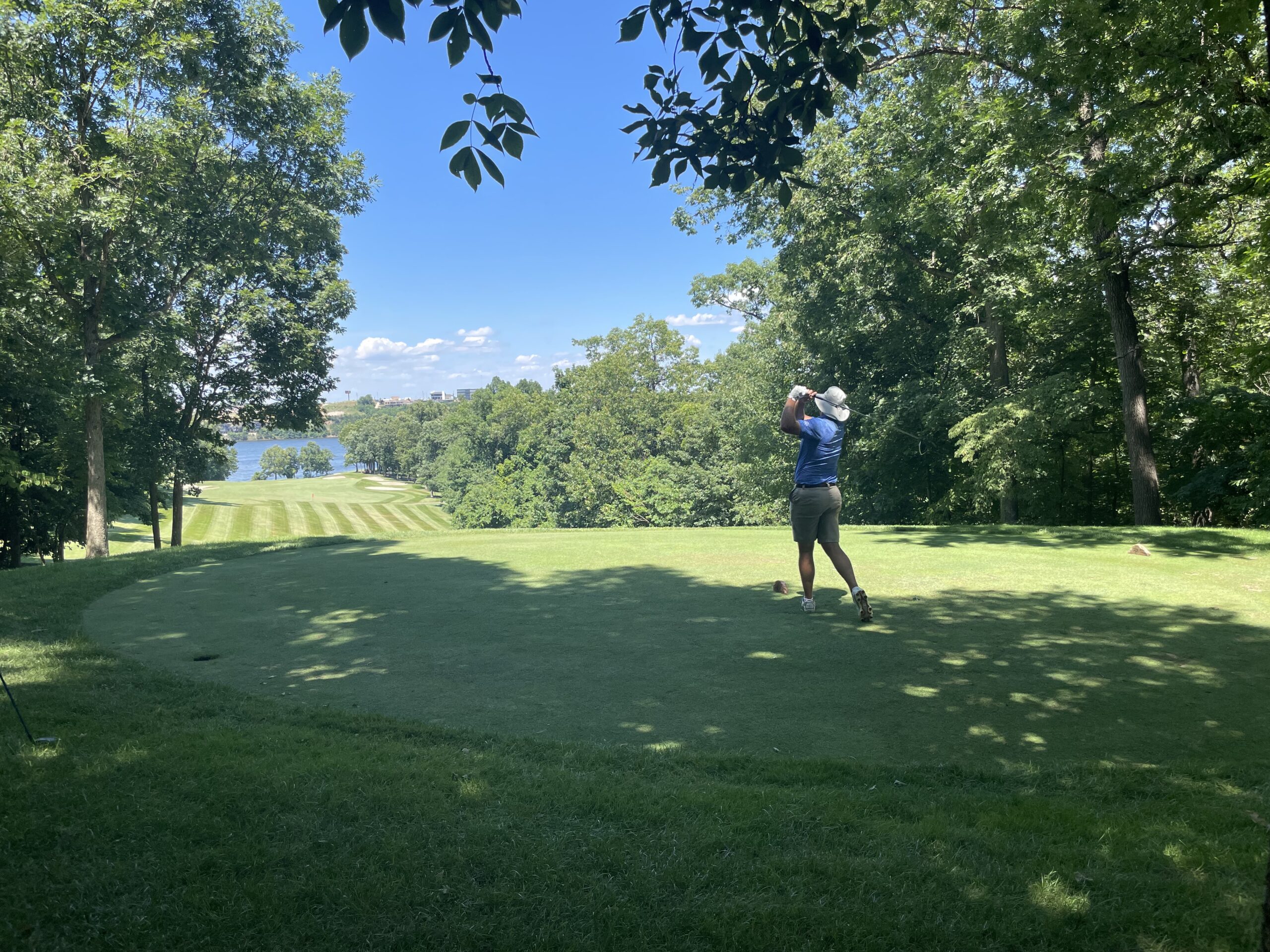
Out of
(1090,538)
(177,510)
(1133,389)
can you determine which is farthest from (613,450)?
(1090,538)

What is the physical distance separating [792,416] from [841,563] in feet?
4.66

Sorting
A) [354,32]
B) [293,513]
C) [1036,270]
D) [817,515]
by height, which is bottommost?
[817,515]

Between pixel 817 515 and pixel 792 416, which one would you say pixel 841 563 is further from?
pixel 792 416

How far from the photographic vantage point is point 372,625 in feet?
21.6

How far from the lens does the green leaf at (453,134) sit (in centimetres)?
322

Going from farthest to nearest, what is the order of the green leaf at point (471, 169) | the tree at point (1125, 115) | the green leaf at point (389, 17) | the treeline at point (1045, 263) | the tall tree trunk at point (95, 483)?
the tall tree trunk at point (95, 483)
the treeline at point (1045, 263)
the tree at point (1125, 115)
the green leaf at point (471, 169)
the green leaf at point (389, 17)

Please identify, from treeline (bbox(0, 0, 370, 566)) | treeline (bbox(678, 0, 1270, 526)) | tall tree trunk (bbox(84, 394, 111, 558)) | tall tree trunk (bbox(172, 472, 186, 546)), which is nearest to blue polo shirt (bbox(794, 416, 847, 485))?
treeline (bbox(678, 0, 1270, 526))

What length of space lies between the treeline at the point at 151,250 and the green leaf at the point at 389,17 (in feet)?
54.0

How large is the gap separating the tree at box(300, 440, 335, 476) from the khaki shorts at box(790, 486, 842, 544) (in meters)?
189

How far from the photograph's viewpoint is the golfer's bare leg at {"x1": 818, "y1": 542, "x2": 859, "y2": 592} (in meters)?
6.62

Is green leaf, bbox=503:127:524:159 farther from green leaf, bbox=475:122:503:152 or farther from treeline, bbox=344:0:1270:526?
treeline, bbox=344:0:1270:526

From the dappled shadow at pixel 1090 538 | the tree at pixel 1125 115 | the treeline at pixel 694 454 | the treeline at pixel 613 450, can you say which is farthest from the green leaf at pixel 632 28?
the treeline at pixel 613 450

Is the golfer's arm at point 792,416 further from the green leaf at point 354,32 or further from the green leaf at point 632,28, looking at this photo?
the green leaf at point 354,32

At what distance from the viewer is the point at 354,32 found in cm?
277
